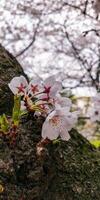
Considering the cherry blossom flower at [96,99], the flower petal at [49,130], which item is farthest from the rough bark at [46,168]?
the cherry blossom flower at [96,99]

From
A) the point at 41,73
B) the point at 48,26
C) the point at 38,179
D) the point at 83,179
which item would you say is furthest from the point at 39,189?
the point at 41,73

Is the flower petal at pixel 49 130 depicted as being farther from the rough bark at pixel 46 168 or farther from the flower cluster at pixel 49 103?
Result: the rough bark at pixel 46 168

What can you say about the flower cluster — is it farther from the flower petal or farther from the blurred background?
the blurred background

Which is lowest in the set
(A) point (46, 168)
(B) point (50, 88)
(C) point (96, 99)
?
(A) point (46, 168)

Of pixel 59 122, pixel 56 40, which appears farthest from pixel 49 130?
pixel 56 40

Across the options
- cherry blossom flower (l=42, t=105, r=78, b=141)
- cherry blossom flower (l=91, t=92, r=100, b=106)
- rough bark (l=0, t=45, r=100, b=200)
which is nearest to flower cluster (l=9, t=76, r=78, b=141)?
cherry blossom flower (l=42, t=105, r=78, b=141)

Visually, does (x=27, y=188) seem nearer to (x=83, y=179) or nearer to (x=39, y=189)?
(x=39, y=189)

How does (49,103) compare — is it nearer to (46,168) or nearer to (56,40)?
(46,168)
